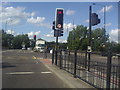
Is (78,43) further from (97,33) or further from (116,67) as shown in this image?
(116,67)

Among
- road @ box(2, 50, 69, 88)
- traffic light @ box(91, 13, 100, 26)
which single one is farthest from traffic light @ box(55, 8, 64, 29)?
road @ box(2, 50, 69, 88)

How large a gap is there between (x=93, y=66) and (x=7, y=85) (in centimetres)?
337

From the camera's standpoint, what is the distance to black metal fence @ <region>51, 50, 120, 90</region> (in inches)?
257

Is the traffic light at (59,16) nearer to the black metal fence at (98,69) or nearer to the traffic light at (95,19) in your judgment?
the traffic light at (95,19)

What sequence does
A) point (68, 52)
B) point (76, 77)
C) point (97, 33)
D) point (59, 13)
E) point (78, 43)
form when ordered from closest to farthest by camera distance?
point (76, 77)
point (68, 52)
point (59, 13)
point (78, 43)
point (97, 33)

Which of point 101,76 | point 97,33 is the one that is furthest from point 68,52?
point 97,33

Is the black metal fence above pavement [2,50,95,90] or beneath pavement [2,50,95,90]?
above

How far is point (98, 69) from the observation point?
25.7ft

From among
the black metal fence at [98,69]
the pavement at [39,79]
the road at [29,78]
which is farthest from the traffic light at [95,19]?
the road at [29,78]

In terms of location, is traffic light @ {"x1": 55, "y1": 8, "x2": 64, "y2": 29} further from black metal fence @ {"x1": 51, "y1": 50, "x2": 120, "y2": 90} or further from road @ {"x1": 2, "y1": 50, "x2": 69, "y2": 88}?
black metal fence @ {"x1": 51, "y1": 50, "x2": 120, "y2": 90}

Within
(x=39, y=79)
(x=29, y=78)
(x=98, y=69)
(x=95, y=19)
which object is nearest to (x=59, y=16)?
(x=95, y=19)

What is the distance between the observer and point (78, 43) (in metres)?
76.0

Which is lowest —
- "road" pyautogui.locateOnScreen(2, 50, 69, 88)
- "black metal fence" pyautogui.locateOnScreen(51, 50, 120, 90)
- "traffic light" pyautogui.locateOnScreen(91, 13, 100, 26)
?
"road" pyautogui.locateOnScreen(2, 50, 69, 88)

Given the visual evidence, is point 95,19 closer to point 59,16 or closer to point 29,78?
point 59,16
